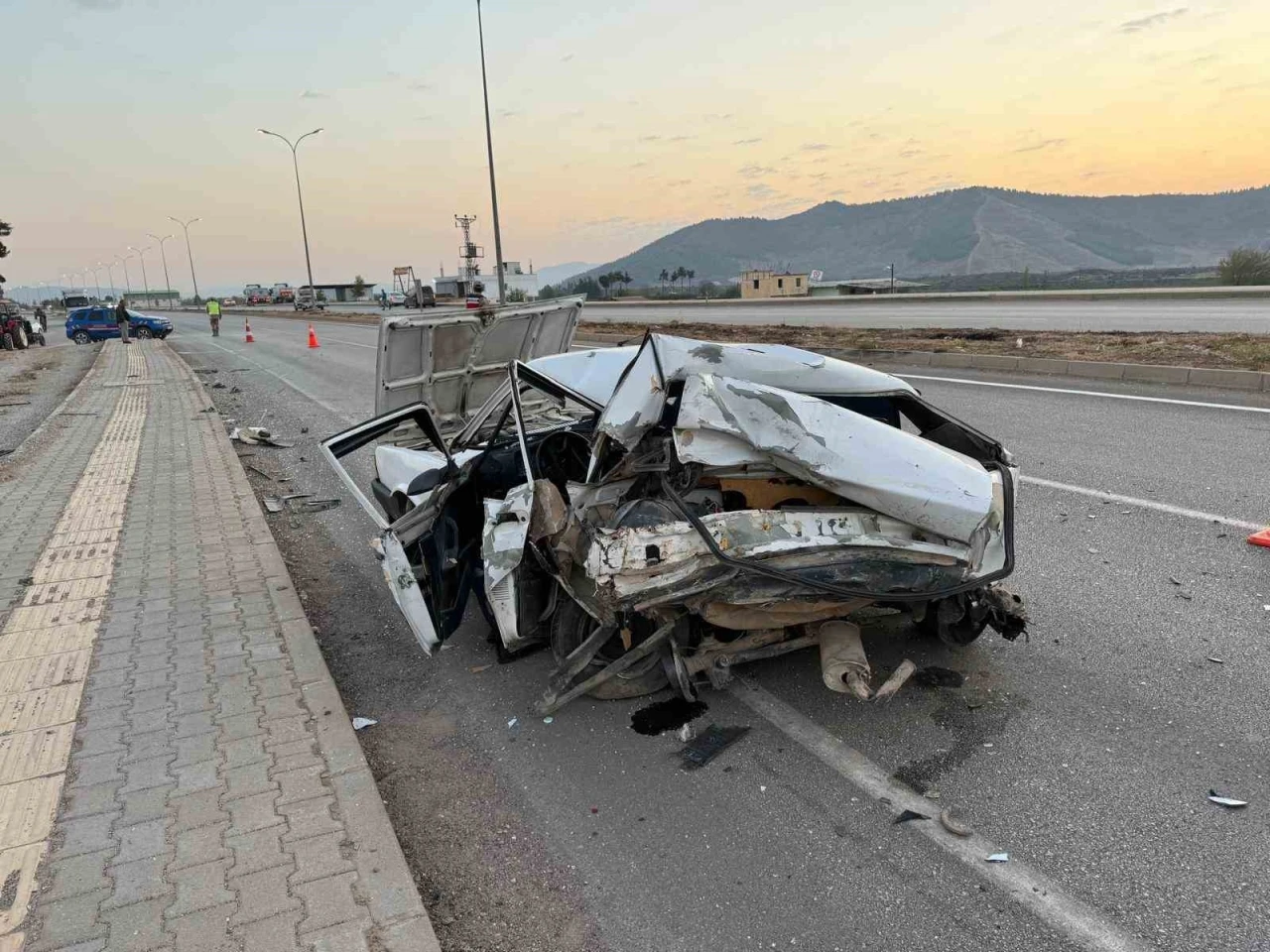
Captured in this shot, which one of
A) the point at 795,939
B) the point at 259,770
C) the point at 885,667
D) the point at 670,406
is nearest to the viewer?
the point at 795,939

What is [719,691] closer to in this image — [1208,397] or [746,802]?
[746,802]

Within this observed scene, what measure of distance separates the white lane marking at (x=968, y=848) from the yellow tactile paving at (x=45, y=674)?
256 cm

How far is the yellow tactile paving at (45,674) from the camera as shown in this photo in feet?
8.34

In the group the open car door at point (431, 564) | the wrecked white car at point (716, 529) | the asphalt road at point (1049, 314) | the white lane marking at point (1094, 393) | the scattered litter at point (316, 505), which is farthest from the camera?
the asphalt road at point (1049, 314)

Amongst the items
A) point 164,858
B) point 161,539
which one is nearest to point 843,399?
point 164,858

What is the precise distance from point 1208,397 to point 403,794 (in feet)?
33.2

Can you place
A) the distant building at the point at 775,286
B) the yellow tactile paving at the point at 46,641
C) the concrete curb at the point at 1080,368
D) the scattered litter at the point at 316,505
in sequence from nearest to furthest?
the yellow tactile paving at the point at 46,641, the scattered litter at the point at 316,505, the concrete curb at the point at 1080,368, the distant building at the point at 775,286

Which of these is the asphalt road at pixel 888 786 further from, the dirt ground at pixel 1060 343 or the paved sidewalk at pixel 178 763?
the dirt ground at pixel 1060 343

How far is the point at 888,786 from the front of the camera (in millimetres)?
2781

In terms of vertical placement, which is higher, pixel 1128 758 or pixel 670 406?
pixel 670 406

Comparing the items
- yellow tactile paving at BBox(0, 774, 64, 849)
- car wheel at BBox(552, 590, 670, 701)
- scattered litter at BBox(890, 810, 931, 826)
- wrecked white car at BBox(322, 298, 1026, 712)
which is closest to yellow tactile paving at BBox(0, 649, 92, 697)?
yellow tactile paving at BBox(0, 774, 64, 849)

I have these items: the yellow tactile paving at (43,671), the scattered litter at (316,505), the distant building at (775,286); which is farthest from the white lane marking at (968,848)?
the distant building at (775,286)

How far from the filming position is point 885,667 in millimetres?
3525

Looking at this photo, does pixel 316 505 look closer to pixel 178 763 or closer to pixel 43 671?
pixel 43 671
